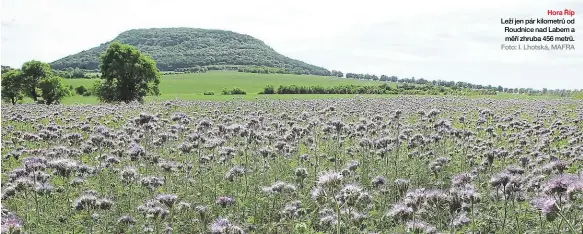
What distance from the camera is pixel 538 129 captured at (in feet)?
47.5

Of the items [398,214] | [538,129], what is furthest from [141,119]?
[538,129]

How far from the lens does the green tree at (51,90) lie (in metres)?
65.1

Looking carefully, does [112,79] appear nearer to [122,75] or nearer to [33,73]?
[122,75]

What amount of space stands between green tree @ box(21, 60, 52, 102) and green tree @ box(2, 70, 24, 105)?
3.86 ft

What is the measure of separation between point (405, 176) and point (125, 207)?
6194mm

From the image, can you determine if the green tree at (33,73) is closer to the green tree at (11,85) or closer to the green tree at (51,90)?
the green tree at (11,85)

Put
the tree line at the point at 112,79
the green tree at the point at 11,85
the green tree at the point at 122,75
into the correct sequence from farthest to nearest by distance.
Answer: the green tree at the point at 11,85 → the tree line at the point at 112,79 → the green tree at the point at 122,75

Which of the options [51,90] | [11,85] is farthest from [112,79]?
[11,85]

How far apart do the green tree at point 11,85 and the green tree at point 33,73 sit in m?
1.18

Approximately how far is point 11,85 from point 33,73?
3.52 metres

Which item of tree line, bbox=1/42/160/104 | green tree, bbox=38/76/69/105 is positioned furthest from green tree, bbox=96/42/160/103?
green tree, bbox=38/76/69/105

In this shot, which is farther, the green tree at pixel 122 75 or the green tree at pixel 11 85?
the green tree at pixel 11 85

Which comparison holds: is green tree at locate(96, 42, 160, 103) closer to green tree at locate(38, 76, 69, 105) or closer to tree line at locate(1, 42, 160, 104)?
tree line at locate(1, 42, 160, 104)

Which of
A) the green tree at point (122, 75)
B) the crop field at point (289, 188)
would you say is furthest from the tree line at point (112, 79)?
the crop field at point (289, 188)
